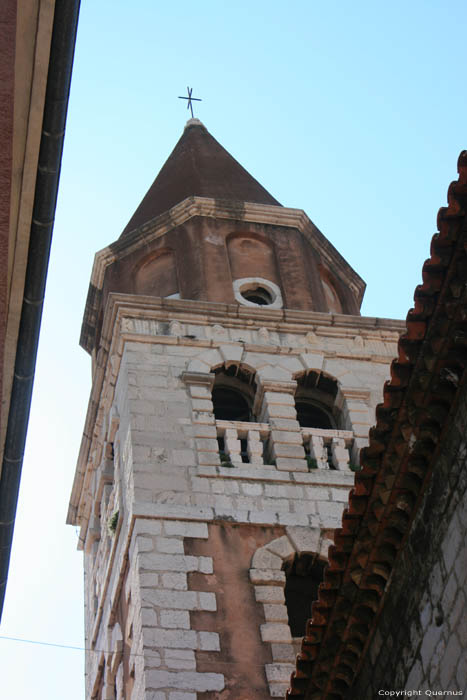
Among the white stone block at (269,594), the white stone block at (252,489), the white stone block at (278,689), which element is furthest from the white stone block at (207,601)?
the white stone block at (252,489)

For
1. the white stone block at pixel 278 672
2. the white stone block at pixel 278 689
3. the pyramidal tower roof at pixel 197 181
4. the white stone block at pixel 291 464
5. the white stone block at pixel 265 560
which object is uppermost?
the pyramidal tower roof at pixel 197 181

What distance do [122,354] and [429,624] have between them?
1079 cm

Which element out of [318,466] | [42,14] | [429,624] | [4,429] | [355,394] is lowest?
[429,624]

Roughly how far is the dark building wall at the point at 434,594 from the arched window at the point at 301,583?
6.65 m

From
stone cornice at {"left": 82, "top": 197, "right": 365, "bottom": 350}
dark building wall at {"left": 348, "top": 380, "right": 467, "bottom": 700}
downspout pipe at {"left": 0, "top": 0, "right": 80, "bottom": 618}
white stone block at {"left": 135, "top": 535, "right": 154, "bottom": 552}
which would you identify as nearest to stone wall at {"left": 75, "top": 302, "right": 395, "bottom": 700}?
white stone block at {"left": 135, "top": 535, "right": 154, "bottom": 552}

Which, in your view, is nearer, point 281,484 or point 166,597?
point 166,597

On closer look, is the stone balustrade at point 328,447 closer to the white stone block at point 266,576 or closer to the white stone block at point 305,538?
the white stone block at point 305,538

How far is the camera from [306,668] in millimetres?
9984

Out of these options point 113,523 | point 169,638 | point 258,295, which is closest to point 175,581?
point 169,638

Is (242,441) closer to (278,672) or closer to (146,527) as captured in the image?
(146,527)

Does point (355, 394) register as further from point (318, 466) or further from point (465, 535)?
point (465, 535)

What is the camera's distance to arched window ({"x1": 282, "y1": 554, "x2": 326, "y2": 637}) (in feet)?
52.6

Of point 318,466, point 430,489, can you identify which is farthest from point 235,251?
point 430,489

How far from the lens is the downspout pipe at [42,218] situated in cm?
946
